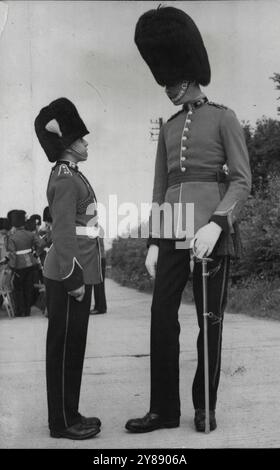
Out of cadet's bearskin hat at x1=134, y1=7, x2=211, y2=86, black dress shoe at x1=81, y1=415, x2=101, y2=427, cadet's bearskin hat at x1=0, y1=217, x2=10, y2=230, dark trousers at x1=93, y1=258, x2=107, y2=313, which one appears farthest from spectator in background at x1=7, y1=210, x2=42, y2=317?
cadet's bearskin hat at x1=134, y1=7, x2=211, y2=86

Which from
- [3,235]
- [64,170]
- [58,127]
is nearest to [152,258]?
[64,170]

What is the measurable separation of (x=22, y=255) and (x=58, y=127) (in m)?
9.42

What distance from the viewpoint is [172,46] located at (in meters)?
4.09

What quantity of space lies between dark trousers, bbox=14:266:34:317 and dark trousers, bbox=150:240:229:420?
354 inches

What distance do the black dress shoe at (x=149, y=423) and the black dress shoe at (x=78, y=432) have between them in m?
0.18

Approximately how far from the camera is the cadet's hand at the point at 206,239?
3.95 m

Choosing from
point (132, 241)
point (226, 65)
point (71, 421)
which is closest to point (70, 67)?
point (226, 65)

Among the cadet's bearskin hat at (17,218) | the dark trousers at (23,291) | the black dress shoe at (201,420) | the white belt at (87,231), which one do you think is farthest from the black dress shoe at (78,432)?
the cadet's bearskin hat at (17,218)

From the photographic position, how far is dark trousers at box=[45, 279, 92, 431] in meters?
4.20

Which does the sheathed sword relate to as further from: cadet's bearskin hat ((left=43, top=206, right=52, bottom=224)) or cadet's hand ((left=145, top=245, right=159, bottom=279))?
cadet's bearskin hat ((left=43, top=206, right=52, bottom=224))

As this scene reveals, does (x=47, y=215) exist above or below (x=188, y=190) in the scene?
below

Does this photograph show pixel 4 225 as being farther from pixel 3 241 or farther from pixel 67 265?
pixel 67 265

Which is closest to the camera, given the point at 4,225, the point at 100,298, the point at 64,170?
the point at 64,170

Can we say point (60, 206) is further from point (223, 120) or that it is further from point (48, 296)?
point (223, 120)
